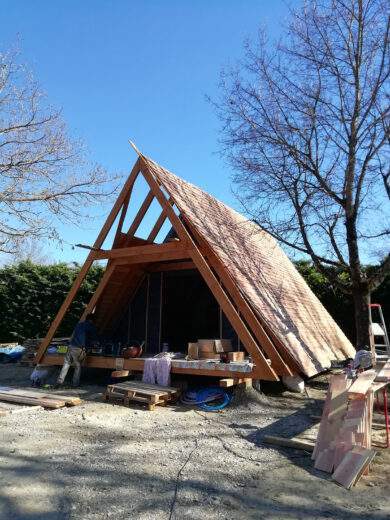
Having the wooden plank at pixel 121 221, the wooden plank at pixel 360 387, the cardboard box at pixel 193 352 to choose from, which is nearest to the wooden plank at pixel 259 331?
the cardboard box at pixel 193 352

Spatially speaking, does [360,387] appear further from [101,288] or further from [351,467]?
[101,288]

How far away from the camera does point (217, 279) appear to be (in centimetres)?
988

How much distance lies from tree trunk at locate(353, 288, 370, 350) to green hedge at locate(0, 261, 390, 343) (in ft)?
23.0

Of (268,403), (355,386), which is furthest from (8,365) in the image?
(355,386)

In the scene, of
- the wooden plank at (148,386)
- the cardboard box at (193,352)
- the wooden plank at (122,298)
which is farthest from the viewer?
the wooden plank at (122,298)

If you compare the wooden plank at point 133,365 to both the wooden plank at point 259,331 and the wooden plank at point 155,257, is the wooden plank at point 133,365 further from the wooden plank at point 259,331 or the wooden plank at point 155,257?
the wooden plank at point 155,257

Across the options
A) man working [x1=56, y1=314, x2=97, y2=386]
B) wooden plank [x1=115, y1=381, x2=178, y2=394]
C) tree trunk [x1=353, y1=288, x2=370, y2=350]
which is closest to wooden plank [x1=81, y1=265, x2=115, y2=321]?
man working [x1=56, y1=314, x2=97, y2=386]

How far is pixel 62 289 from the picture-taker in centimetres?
1636

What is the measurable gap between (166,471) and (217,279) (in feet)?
18.3

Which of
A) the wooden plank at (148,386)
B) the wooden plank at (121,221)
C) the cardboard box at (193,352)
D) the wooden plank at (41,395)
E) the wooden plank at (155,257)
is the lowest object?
the wooden plank at (41,395)

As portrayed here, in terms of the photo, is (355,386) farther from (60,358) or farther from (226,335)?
(60,358)

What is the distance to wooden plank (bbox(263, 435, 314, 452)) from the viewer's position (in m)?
5.37

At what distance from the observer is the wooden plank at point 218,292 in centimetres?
779

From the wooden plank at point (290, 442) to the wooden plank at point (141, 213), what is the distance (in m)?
5.91
